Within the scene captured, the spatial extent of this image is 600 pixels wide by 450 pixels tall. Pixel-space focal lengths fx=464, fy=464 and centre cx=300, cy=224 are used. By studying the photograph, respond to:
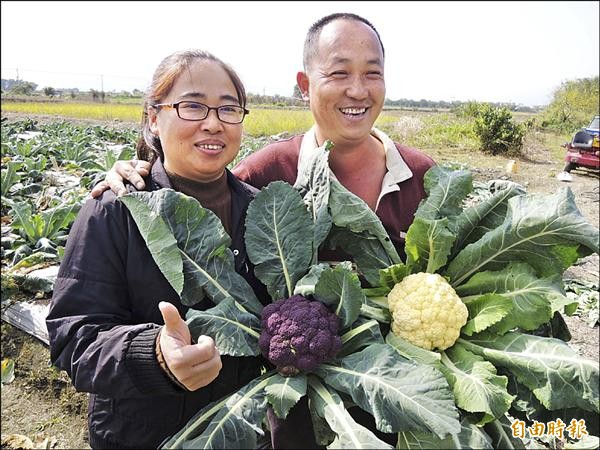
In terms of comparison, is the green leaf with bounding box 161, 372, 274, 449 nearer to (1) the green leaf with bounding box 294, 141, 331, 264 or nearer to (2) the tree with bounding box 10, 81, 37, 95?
(1) the green leaf with bounding box 294, 141, 331, 264

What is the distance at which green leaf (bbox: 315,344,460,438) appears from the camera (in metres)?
1.22

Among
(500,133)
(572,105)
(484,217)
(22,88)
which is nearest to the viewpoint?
(484,217)

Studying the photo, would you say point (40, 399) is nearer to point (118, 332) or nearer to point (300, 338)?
point (118, 332)

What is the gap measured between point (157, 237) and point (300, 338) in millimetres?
536

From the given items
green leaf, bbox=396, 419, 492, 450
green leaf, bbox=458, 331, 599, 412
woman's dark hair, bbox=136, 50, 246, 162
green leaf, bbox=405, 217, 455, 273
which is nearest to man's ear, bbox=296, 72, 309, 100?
woman's dark hair, bbox=136, 50, 246, 162

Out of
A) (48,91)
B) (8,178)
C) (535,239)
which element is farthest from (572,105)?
(48,91)

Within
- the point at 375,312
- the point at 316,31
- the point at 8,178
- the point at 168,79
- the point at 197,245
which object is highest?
the point at 316,31

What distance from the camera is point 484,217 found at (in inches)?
70.1

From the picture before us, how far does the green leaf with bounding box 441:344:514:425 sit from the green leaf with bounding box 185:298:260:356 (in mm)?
615

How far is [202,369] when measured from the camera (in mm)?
1221

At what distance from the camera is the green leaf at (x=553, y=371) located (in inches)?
55.0

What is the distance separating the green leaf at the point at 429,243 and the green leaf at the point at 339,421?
0.57 meters

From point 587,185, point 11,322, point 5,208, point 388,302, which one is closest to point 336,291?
point 388,302

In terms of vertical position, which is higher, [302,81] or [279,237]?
[302,81]
